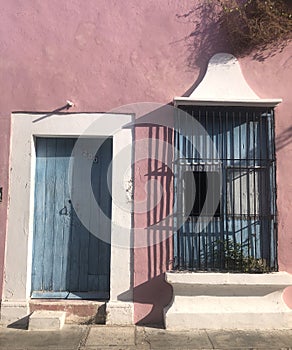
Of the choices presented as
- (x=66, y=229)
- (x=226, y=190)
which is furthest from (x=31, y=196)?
(x=226, y=190)

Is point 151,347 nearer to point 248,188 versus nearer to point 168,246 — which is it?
point 168,246

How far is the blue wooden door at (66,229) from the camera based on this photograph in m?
5.20

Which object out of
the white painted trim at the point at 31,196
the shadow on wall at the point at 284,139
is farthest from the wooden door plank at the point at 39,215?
the shadow on wall at the point at 284,139

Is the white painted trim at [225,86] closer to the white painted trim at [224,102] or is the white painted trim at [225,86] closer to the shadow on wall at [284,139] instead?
the white painted trim at [224,102]

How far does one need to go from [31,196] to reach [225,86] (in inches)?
111

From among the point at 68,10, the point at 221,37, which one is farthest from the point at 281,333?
the point at 68,10

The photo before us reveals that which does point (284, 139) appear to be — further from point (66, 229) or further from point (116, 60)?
point (66, 229)

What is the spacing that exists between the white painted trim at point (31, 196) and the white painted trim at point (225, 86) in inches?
37.7

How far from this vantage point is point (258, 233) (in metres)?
5.19

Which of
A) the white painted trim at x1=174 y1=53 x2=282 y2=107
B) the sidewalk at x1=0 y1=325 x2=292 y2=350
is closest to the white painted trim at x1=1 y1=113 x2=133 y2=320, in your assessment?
the sidewalk at x1=0 y1=325 x2=292 y2=350

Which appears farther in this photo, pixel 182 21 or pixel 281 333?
pixel 182 21

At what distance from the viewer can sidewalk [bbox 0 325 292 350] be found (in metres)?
4.30

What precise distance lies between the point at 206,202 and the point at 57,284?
216cm

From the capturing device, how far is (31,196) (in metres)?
5.12
